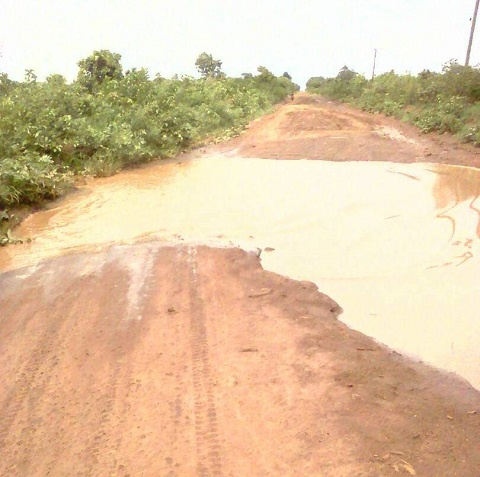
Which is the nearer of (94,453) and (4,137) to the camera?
(94,453)

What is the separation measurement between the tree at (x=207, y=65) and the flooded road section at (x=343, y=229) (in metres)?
36.6

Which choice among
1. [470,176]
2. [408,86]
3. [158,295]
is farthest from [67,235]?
[408,86]

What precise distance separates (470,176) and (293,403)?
8.86 metres

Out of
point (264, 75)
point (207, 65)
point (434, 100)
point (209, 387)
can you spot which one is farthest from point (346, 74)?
point (209, 387)

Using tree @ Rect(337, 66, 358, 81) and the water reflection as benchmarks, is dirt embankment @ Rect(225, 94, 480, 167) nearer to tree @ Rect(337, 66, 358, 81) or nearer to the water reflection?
the water reflection

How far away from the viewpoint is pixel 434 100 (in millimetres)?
20000

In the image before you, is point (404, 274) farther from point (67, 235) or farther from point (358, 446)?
point (67, 235)

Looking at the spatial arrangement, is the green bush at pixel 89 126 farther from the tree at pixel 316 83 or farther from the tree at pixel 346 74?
the tree at pixel 316 83

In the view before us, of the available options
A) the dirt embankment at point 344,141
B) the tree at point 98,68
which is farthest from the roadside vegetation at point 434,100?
the tree at point 98,68

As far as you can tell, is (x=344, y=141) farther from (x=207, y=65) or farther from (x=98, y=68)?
(x=207, y=65)

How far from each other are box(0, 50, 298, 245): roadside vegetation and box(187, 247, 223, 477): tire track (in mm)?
4344

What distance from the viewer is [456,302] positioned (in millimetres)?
5223

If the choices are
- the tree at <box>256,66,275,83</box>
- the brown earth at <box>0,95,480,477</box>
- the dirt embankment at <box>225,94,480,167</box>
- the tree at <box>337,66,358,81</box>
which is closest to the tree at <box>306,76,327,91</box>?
the tree at <box>337,66,358,81</box>

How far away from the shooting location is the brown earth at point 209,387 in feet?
10.3
